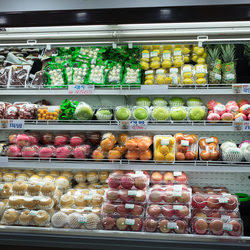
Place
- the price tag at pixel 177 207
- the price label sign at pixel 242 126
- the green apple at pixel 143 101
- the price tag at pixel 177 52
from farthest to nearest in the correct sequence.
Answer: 1. the green apple at pixel 143 101
2. the price tag at pixel 177 52
3. the price label sign at pixel 242 126
4. the price tag at pixel 177 207

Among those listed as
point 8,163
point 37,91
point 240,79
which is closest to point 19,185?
point 8,163

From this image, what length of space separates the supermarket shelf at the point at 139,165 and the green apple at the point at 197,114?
1.26ft

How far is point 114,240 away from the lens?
1.83 meters

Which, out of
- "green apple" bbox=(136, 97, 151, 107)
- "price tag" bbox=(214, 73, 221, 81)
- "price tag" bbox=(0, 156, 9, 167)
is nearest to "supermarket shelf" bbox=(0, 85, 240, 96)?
"price tag" bbox=(214, 73, 221, 81)

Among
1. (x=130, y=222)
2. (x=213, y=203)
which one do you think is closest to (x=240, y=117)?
(x=213, y=203)

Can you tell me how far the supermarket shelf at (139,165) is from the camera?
221 centimetres

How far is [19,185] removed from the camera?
2.27 metres

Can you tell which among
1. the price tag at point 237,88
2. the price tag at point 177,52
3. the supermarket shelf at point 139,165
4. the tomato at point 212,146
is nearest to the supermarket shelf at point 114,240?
the supermarket shelf at point 139,165

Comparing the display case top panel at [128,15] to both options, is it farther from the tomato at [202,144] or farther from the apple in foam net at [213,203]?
the apple in foam net at [213,203]

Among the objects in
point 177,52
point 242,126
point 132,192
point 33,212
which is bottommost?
point 33,212

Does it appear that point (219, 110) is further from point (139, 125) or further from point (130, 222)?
point (130, 222)

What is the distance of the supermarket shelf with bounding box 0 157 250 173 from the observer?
2215mm

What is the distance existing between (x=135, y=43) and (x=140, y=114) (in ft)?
2.29

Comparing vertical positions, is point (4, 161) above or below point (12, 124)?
below
